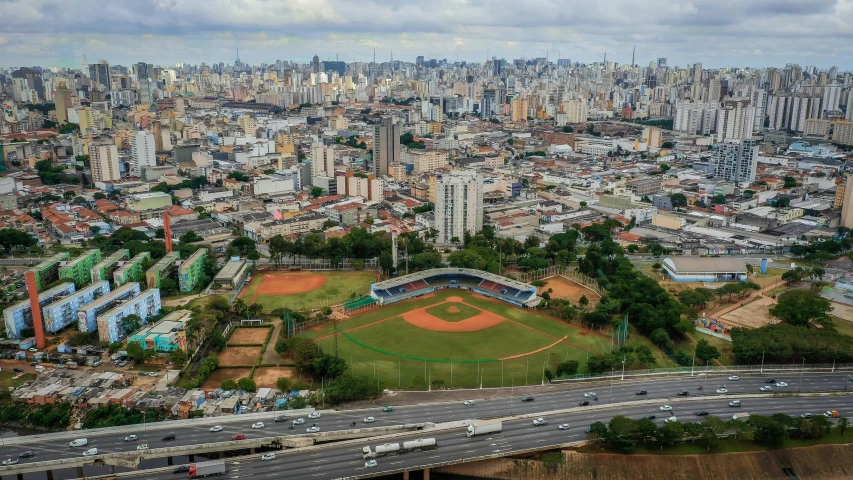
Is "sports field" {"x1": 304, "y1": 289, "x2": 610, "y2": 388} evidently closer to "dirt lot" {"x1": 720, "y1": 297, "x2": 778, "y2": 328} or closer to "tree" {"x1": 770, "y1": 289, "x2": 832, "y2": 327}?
"dirt lot" {"x1": 720, "y1": 297, "x2": 778, "y2": 328}

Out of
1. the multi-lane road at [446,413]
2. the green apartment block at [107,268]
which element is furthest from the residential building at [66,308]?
Answer: the multi-lane road at [446,413]

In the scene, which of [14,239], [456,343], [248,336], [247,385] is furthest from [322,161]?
[247,385]

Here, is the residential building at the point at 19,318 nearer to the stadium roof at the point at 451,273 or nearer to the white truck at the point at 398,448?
the stadium roof at the point at 451,273

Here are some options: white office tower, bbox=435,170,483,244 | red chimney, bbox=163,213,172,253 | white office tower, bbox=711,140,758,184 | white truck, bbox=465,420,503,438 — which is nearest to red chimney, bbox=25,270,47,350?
red chimney, bbox=163,213,172,253

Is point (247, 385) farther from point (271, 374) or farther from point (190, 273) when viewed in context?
point (190, 273)

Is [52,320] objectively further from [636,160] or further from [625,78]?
[625,78]
